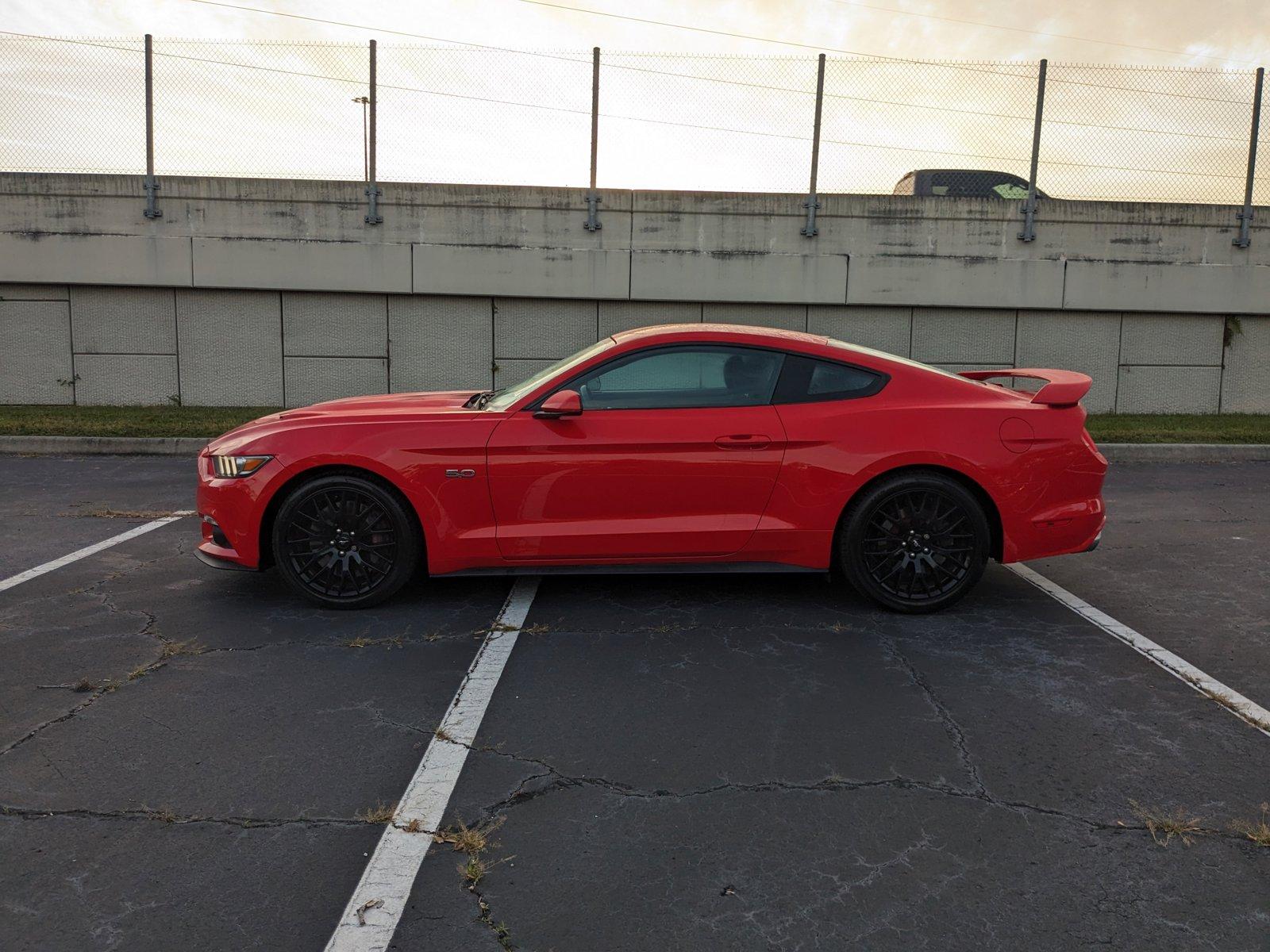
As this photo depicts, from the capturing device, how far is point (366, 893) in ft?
8.14

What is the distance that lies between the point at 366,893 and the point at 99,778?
1.19m

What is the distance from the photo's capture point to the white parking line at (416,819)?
2.35 metres

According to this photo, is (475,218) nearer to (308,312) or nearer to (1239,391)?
(308,312)

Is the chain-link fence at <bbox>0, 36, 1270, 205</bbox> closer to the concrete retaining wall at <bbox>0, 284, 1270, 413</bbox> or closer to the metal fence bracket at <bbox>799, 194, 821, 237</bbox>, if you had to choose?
the metal fence bracket at <bbox>799, 194, 821, 237</bbox>

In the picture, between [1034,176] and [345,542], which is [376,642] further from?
[1034,176]

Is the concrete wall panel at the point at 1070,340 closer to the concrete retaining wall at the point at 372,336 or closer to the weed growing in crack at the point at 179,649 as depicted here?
the concrete retaining wall at the point at 372,336

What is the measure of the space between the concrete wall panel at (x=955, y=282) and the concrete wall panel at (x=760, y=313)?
2.36 feet

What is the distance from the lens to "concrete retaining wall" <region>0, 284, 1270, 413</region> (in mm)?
13180

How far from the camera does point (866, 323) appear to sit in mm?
13375

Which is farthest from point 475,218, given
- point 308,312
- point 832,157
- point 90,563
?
point 90,563

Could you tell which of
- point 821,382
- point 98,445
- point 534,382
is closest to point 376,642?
point 534,382

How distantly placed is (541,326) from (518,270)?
0.83 metres

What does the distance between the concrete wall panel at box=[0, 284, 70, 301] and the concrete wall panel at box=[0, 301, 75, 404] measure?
65 millimetres

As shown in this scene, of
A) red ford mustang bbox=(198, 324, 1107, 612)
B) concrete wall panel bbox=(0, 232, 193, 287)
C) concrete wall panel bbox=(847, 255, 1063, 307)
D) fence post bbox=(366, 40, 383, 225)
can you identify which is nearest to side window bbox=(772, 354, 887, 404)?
red ford mustang bbox=(198, 324, 1107, 612)
